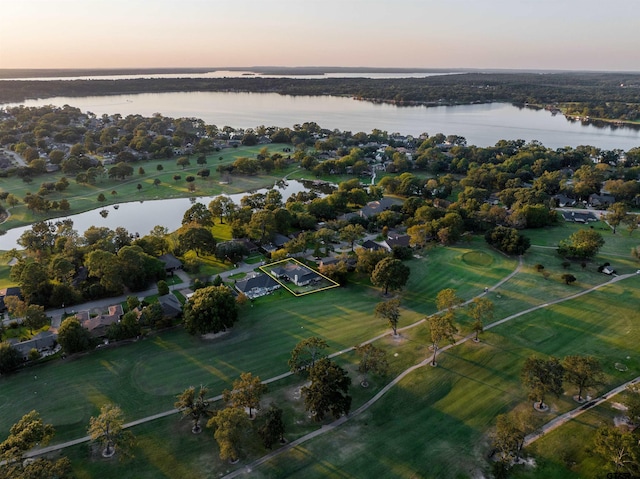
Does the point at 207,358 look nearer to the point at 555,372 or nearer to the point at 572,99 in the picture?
the point at 555,372

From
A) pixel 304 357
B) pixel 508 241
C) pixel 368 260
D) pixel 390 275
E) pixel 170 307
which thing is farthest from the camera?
pixel 508 241

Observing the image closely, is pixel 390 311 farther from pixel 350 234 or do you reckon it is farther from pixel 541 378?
pixel 350 234

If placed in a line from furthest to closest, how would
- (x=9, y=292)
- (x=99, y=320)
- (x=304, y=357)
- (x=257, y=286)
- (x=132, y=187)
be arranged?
(x=132, y=187)
(x=257, y=286)
(x=9, y=292)
(x=99, y=320)
(x=304, y=357)

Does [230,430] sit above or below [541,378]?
below

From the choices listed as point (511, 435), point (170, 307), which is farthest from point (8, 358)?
point (511, 435)

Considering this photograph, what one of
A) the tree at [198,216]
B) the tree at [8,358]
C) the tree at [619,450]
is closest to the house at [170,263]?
the tree at [198,216]

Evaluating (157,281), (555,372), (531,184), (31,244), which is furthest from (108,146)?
(555,372)

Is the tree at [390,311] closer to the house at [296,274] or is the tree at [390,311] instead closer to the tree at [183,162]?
the house at [296,274]
